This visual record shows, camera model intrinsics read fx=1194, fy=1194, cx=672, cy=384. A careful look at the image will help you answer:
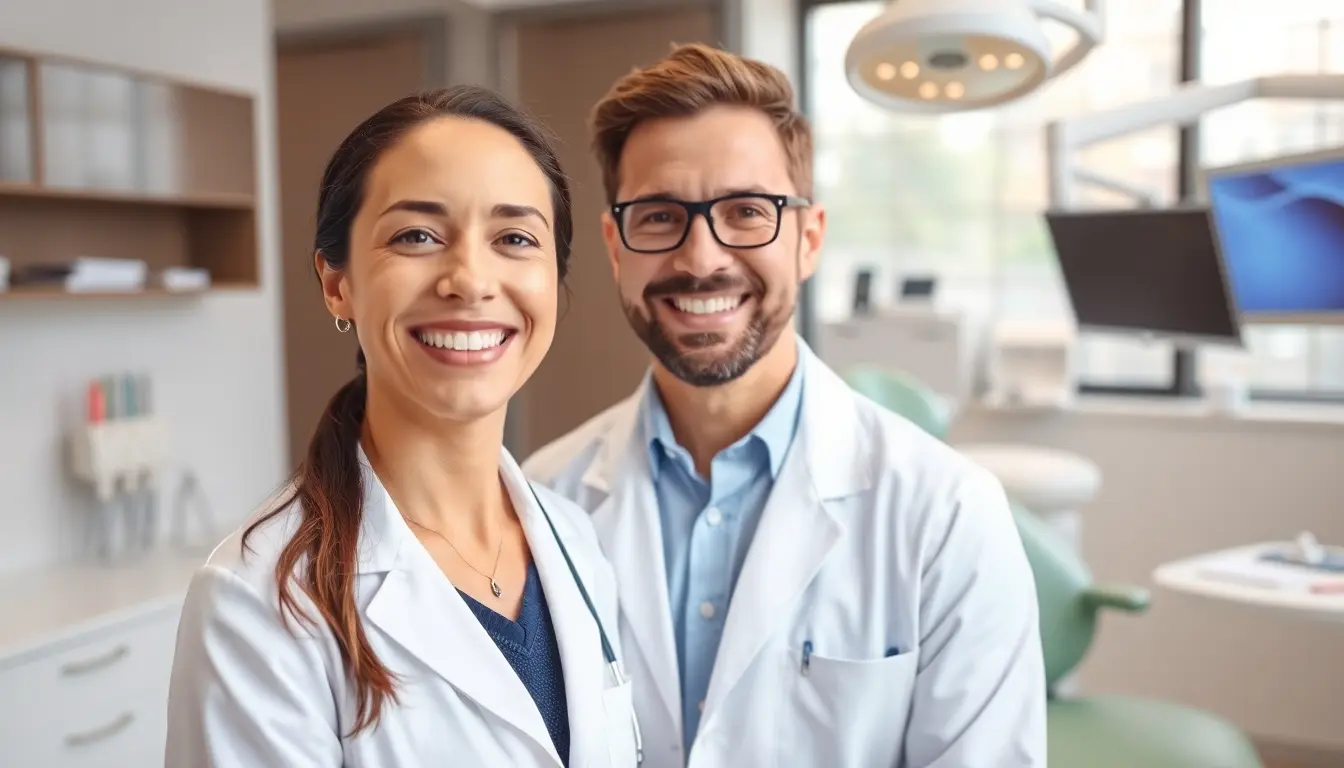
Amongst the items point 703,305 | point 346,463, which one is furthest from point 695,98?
point 346,463

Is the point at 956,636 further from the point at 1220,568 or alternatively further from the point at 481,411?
the point at 1220,568

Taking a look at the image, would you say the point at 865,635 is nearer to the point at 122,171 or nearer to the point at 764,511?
the point at 764,511

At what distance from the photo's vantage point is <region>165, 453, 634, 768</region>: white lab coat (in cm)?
98

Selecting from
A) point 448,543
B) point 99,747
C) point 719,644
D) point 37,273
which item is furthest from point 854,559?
point 37,273

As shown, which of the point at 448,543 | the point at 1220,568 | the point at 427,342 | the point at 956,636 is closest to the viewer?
the point at 427,342

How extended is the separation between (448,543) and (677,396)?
1.68 ft

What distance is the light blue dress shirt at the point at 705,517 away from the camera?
1.48 metres

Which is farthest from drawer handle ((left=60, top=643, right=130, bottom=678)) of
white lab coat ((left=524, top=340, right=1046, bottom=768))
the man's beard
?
the man's beard

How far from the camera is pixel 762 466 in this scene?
62.0 inches

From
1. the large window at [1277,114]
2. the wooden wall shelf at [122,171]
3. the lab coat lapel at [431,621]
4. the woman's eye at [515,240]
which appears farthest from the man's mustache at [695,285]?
the large window at [1277,114]

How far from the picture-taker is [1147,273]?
10.2 feet

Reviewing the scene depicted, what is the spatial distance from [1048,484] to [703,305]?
1.93 m

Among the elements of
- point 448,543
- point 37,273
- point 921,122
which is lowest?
point 448,543

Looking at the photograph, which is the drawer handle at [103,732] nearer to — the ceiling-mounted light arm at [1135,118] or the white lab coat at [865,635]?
the white lab coat at [865,635]
